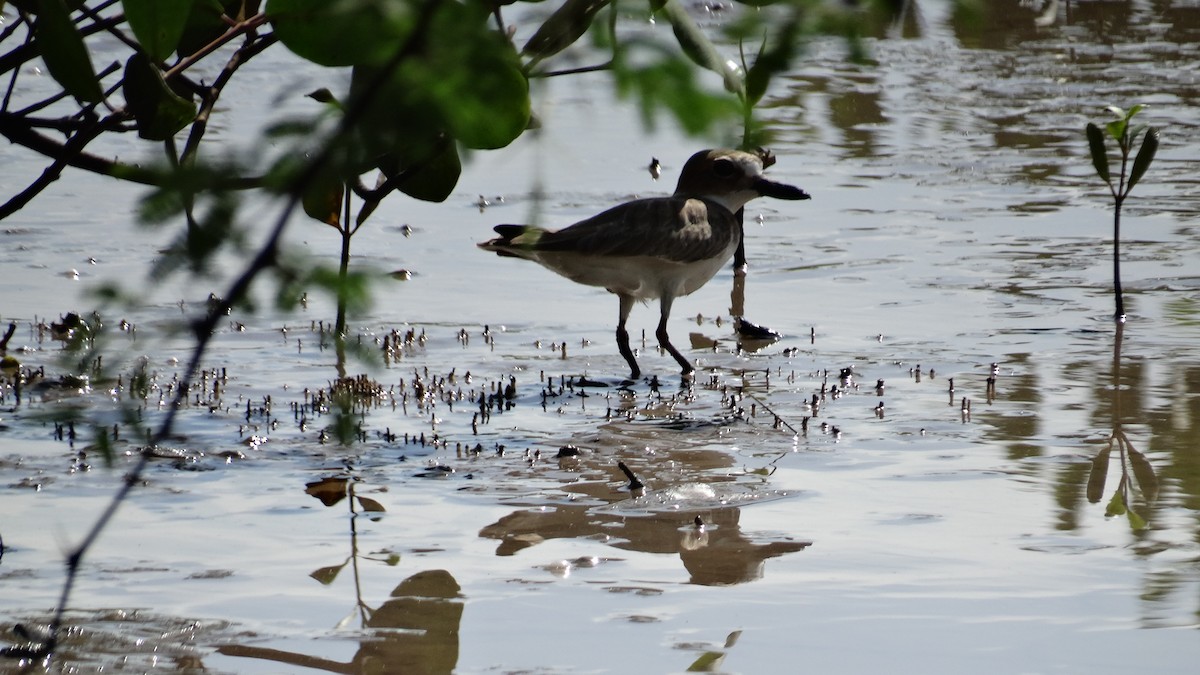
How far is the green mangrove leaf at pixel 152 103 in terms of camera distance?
10.2 ft

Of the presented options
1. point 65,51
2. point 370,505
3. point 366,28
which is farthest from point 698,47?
point 370,505

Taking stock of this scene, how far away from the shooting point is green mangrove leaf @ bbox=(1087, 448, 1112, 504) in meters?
4.83

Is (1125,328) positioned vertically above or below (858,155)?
below

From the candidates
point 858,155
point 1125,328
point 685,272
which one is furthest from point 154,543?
point 858,155

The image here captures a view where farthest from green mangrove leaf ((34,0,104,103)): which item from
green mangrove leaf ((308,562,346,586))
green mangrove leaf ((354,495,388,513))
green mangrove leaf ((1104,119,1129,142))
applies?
green mangrove leaf ((1104,119,1129,142))

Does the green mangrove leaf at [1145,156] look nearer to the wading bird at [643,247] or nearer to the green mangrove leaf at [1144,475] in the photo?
the wading bird at [643,247]

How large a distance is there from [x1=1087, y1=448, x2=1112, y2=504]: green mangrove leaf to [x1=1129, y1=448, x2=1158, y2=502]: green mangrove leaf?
80 mm

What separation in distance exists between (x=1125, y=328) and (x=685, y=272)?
1.93 meters

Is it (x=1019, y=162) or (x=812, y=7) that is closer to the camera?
(x=812, y=7)

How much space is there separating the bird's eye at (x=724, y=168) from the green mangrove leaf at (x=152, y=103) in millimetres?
4572

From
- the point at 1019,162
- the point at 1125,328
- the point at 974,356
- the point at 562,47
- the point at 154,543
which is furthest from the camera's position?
the point at 1019,162

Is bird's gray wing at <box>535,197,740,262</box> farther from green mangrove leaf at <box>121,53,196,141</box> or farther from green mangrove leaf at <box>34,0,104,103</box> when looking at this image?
green mangrove leaf at <box>34,0,104,103</box>

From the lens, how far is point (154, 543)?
170 inches

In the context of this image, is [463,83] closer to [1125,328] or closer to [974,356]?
[974,356]
